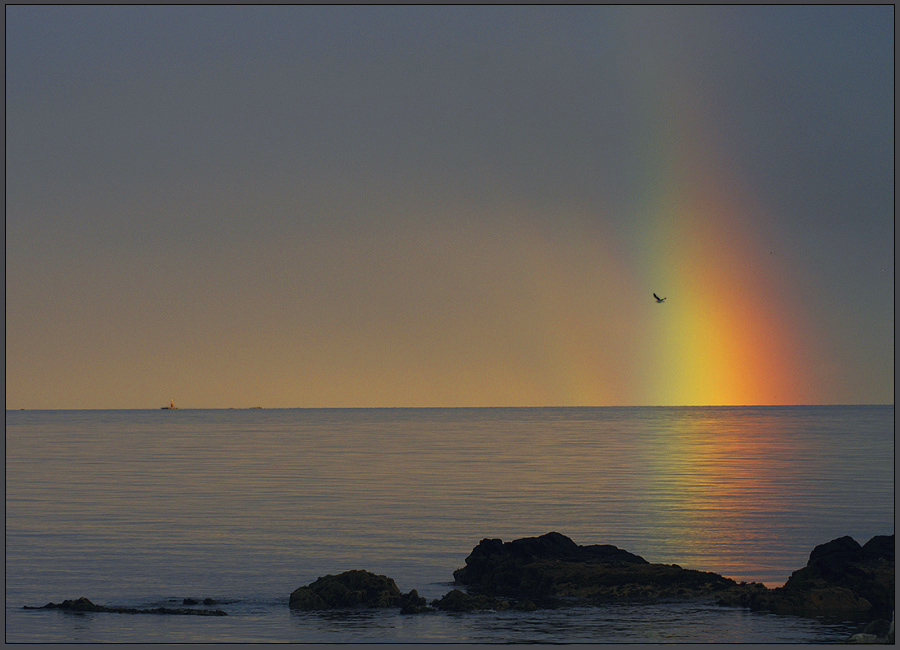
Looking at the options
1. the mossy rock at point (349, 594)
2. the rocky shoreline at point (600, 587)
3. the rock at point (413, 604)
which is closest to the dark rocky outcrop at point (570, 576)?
the rocky shoreline at point (600, 587)

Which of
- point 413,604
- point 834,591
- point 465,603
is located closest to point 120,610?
point 413,604

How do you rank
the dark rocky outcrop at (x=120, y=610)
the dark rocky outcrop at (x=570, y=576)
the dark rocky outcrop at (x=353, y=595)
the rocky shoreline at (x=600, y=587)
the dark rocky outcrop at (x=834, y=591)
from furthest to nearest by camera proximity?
1. the dark rocky outcrop at (x=570, y=576)
2. the dark rocky outcrop at (x=353, y=595)
3. the dark rocky outcrop at (x=120, y=610)
4. the rocky shoreline at (x=600, y=587)
5. the dark rocky outcrop at (x=834, y=591)

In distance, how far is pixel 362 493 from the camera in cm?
4872

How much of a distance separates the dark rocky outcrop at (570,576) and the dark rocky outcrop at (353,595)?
271 centimetres

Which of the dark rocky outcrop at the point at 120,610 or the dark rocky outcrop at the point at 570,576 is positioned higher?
the dark rocky outcrop at the point at 570,576

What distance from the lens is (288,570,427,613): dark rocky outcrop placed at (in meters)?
24.2

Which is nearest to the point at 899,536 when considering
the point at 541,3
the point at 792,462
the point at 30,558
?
the point at 541,3

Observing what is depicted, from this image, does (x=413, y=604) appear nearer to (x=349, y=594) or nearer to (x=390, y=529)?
(x=349, y=594)

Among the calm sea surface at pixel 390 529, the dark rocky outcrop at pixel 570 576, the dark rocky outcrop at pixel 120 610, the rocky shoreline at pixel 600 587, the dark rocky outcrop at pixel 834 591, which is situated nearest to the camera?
the calm sea surface at pixel 390 529

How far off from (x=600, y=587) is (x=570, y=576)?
35.7 inches

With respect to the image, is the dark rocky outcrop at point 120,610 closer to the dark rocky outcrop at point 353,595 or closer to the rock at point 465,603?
the dark rocky outcrop at point 353,595

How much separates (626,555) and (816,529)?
12236 millimetres

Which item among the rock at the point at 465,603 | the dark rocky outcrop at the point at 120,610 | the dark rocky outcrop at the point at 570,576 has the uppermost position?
the dark rocky outcrop at the point at 570,576

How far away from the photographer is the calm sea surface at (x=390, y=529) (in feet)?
73.4
